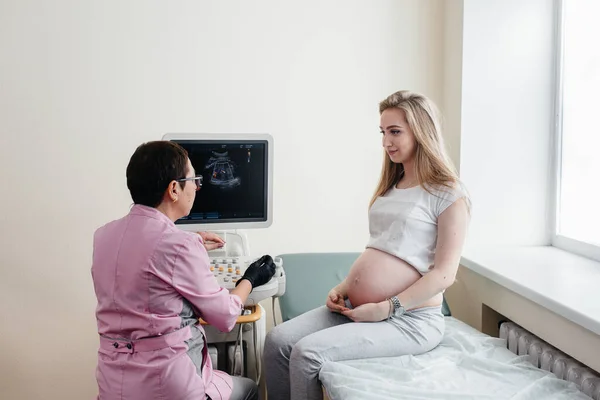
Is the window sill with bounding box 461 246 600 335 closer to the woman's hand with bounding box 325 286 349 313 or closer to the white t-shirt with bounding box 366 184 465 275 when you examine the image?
the white t-shirt with bounding box 366 184 465 275

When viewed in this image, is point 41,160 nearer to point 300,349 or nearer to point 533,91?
point 300,349

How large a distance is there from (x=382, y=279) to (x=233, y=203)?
0.57 m

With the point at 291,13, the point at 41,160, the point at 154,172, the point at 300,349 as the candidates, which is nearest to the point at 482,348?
the point at 300,349

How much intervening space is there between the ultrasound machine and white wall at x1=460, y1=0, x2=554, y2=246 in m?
0.97

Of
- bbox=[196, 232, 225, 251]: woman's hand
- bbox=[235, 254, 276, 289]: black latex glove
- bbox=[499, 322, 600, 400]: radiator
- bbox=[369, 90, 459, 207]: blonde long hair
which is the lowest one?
bbox=[499, 322, 600, 400]: radiator

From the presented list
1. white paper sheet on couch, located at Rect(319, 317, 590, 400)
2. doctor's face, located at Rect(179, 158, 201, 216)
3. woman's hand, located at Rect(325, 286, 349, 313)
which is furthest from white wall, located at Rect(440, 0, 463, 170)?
doctor's face, located at Rect(179, 158, 201, 216)

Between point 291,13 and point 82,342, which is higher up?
point 291,13

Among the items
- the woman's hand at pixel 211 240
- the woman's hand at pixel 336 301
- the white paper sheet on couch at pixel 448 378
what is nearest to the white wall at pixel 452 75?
the woman's hand at pixel 336 301

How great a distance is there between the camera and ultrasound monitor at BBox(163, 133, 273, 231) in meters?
2.07

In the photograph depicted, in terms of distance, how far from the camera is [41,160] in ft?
8.38

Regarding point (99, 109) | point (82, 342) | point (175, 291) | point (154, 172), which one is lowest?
point (82, 342)

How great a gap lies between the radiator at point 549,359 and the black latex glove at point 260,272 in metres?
0.86

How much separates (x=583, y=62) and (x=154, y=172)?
182cm

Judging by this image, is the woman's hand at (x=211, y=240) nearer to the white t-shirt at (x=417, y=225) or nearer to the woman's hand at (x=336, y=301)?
the woman's hand at (x=336, y=301)
